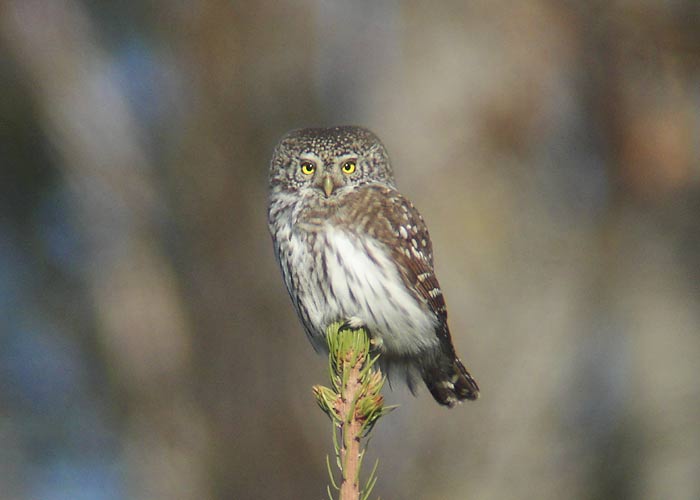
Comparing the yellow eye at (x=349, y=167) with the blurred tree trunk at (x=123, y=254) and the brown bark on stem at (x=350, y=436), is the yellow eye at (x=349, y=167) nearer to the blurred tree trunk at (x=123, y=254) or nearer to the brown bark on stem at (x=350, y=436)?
the brown bark on stem at (x=350, y=436)

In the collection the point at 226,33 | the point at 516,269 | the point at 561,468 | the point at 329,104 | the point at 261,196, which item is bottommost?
the point at 561,468

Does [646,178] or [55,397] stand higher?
[646,178]

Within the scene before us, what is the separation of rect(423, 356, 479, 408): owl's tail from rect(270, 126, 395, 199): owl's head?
3.13 ft

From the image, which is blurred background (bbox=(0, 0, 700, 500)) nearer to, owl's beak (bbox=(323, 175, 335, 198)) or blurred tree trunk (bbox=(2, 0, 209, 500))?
blurred tree trunk (bbox=(2, 0, 209, 500))

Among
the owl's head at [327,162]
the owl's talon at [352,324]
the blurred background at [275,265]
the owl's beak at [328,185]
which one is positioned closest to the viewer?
the owl's talon at [352,324]

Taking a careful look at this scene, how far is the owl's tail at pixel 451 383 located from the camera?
4688 mm

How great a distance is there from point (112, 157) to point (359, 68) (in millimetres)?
2669

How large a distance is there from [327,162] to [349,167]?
112mm

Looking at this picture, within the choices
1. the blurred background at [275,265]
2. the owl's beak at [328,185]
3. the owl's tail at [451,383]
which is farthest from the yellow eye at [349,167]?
the blurred background at [275,265]

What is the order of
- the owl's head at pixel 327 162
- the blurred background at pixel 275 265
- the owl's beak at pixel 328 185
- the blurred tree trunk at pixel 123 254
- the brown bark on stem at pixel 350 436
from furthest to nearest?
the blurred tree trunk at pixel 123 254 → the blurred background at pixel 275 265 → the owl's head at pixel 327 162 → the owl's beak at pixel 328 185 → the brown bark on stem at pixel 350 436

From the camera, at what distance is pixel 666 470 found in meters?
8.85

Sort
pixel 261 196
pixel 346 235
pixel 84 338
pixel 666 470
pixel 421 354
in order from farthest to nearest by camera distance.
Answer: pixel 84 338 < pixel 261 196 < pixel 666 470 < pixel 421 354 < pixel 346 235

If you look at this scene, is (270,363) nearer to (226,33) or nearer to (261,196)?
(261,196)

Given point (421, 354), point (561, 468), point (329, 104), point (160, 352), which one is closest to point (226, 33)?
point (329, 104)
